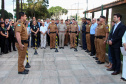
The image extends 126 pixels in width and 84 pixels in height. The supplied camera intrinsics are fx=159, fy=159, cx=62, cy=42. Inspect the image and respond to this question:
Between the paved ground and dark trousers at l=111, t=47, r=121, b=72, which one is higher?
dark trousers at l=111, t=47, r=121, b=72

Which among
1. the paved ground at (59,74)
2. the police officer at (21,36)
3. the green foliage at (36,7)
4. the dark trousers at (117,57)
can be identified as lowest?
the paved ground at (59,74)

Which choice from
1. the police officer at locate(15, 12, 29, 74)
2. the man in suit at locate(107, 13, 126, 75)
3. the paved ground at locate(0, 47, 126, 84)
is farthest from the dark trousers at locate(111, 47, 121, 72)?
the police officer at locate(15, 12, 29, 74)

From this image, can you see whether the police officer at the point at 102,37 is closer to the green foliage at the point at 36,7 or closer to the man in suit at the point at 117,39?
the man in suit at the point at 117,39

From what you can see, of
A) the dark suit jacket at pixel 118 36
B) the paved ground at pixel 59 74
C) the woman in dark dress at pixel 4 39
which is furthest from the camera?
the woman in dark dress at pixel 4 39

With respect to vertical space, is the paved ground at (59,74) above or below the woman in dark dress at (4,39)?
below

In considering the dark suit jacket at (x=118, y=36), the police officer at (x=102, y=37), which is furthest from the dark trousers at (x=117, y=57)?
the police officer at (x=102, y=37)

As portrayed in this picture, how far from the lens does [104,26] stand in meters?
6.63

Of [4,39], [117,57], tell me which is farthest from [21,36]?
[4,39]

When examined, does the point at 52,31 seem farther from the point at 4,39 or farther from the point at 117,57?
the point at 117,57

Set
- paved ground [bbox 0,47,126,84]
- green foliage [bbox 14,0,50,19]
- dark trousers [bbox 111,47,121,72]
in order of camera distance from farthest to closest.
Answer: green foliage [bbox 14,0,50,19] → dark trousers [bbox 111,47,121,72] → paved ground [bbox 0,47,126,84]

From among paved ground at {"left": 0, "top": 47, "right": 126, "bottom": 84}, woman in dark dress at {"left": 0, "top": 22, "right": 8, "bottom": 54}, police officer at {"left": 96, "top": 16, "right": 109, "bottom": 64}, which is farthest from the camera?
woman in dark dress at {"left": 0, "top": 22, "right": 8, "bottom": 54}

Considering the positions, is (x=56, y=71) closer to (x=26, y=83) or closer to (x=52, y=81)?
(x=52, y=81)

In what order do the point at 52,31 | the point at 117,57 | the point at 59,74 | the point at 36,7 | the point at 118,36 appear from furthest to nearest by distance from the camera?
1. the point at 36,7
2. the point at 52,31
3. the point at 59,74
4. the point at 117,57
5. the point at 118,36

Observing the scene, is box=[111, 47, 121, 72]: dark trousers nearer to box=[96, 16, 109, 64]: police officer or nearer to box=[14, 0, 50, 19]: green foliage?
box=[96, 16, 109, 64]: police officer
